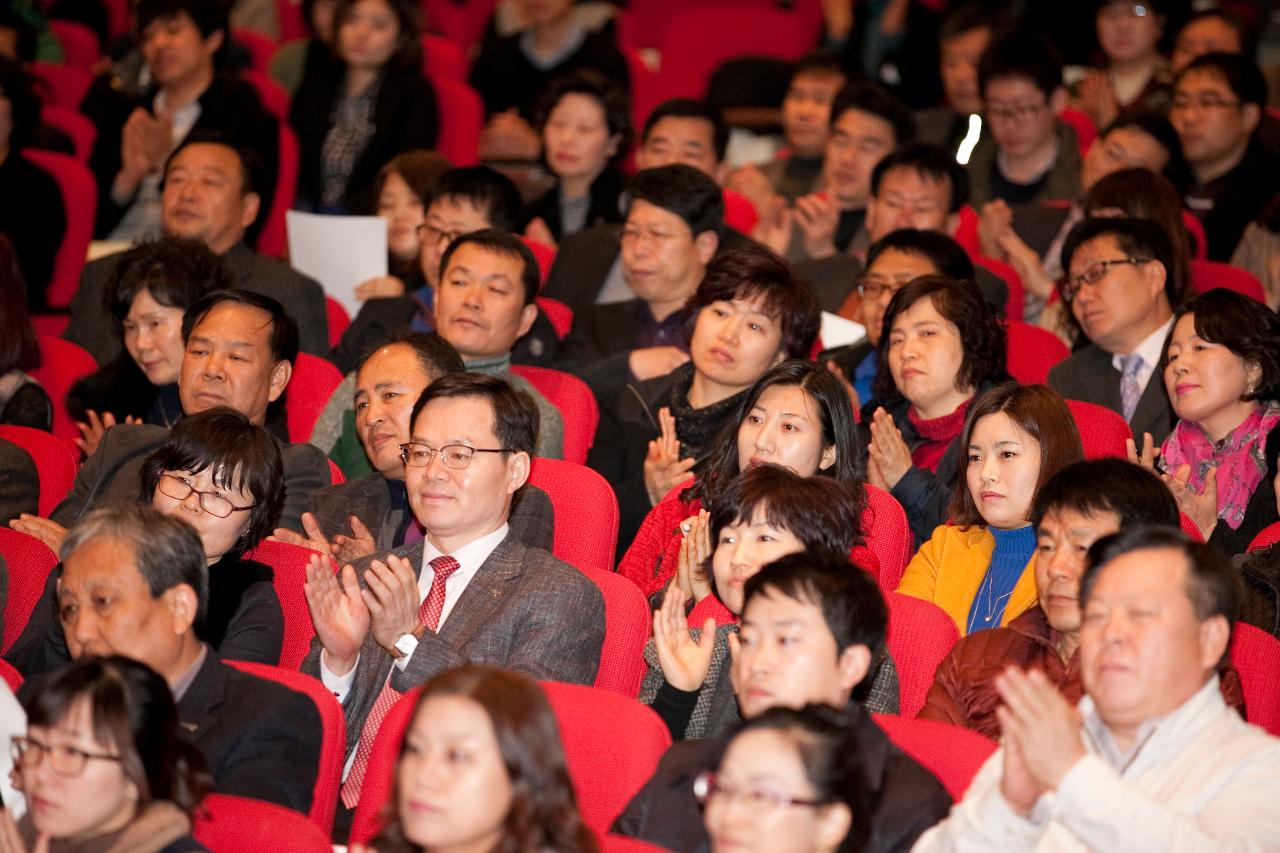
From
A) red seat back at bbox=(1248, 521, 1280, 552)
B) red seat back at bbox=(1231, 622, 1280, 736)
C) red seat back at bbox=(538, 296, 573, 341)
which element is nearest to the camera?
red seat back at bbox=(1231, 622, 1280, 736)

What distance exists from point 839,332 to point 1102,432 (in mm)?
1031

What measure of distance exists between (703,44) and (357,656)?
4981mm

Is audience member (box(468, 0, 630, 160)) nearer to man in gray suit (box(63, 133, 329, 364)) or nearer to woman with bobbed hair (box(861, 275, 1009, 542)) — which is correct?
man in gray suit (box(63, 133, 329, 364))

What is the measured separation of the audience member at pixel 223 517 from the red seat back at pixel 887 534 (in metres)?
1.17

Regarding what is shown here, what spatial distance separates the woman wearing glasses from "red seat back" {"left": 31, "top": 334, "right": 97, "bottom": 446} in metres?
2.19

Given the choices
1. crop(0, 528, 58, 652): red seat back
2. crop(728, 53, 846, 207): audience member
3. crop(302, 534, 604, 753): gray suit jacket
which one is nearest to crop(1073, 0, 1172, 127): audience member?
crop(728, 53, 846, 207): audience member

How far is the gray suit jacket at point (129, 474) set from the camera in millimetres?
3598

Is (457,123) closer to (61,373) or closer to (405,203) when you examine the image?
(405,203)

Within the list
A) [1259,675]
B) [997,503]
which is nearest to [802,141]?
[997,503]

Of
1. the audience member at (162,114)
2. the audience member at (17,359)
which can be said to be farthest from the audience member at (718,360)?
the audience member at (162,114)

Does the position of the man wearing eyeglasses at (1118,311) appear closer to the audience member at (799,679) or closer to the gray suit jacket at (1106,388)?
the gray suit jacket at (1106,388)

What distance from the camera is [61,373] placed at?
4375 mm

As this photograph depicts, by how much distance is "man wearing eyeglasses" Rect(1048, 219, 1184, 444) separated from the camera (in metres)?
4.18

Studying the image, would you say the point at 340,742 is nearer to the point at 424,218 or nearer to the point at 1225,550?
the point at 1225,550
